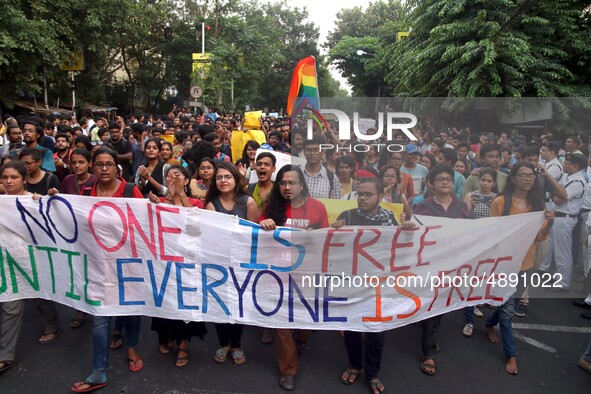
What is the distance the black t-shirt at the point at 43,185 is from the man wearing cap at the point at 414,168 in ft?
10.8

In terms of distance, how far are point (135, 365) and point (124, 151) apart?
3868 millimetres

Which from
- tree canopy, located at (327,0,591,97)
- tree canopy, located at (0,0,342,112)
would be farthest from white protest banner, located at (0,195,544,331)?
tree canopy, located at (0,0,342,112)

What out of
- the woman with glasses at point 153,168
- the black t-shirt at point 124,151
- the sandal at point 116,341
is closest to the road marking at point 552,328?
the sandal at point 116,341

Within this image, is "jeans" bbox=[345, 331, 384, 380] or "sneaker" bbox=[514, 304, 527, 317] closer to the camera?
"jeans" bbox=[345, 331, 384, 380]

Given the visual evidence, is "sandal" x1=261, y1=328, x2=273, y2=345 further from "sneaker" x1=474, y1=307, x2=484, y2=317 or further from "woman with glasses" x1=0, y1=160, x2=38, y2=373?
"sneaker" x1=474, y1=307, x2=484, y2=317

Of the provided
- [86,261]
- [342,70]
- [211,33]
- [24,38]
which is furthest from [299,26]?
[86,261]

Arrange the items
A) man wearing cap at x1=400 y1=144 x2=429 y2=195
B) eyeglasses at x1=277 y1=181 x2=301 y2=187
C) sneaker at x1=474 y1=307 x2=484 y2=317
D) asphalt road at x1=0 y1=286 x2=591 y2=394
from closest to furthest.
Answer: asphalt road at x1=0 y1=286 x2=591 y2=394, eyeglasses at x1=277 y1=181 x2=301 y2=187, sneaker at x1=474 y1=307 x2=484 y2=317, man wearing cap at x1=400 y1=144 x2=429 y2=195

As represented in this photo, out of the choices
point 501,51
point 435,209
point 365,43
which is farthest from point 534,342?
point 365,43

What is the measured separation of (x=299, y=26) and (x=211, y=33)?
79.0ft

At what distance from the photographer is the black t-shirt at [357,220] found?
126 inches

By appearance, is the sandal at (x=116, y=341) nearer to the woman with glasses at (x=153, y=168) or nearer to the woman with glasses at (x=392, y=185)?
the woman with glasses at (x=153, y=168)

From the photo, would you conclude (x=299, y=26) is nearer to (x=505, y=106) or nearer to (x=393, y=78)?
(x=393, y=78)

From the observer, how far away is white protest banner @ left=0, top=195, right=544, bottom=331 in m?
3.10

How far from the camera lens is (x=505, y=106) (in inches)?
223
